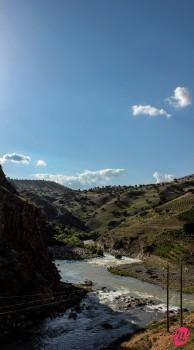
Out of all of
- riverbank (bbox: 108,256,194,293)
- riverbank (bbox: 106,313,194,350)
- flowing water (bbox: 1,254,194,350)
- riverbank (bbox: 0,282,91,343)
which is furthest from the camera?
riverbank (bbox: 108,256,194,293)

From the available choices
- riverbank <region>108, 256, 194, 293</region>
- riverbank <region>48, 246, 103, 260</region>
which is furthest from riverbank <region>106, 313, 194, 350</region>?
riverbank <region>48, 246, 103, 260</region>

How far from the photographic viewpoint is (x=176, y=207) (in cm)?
17412

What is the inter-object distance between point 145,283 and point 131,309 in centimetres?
2454

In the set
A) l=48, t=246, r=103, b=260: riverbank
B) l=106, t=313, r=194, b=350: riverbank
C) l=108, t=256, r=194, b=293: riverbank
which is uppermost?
l=48, t=246, r=103, b=260: riverbank

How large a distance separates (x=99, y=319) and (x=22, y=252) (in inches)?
711

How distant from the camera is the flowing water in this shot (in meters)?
59.6

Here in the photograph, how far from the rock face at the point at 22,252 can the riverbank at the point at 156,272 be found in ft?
88.8

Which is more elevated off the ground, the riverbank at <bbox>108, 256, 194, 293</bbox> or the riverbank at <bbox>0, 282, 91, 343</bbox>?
the riverbank at <bbox>108, 256, 194, 293</bbox>

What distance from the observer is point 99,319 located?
70.4 meters

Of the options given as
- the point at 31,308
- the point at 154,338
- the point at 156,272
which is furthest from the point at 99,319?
the point at 156,272

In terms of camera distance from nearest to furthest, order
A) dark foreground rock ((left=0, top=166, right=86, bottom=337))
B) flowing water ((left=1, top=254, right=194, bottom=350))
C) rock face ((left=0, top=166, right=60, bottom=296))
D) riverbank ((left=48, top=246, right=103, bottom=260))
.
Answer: flowing water ((left=1, top=254, right=194, bottom=350))
dark foreground rock ((left=0, top=166, right=86, bottom=337))
rock face ((left=0, top=166, right=60, bottom=296))
riverbank ((left=48, top=246, right=103, bottom=260))

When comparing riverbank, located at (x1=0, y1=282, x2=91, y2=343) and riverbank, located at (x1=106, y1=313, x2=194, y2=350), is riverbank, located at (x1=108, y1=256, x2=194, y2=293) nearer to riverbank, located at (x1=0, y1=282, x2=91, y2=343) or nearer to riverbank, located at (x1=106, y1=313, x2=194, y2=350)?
riverbank, located at (x1=0, y1=282, x2=91, y2=343)

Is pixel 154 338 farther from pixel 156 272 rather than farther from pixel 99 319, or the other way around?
pixel 156 272

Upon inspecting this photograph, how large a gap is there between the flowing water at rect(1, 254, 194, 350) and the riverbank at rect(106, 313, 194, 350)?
90.1 inches
